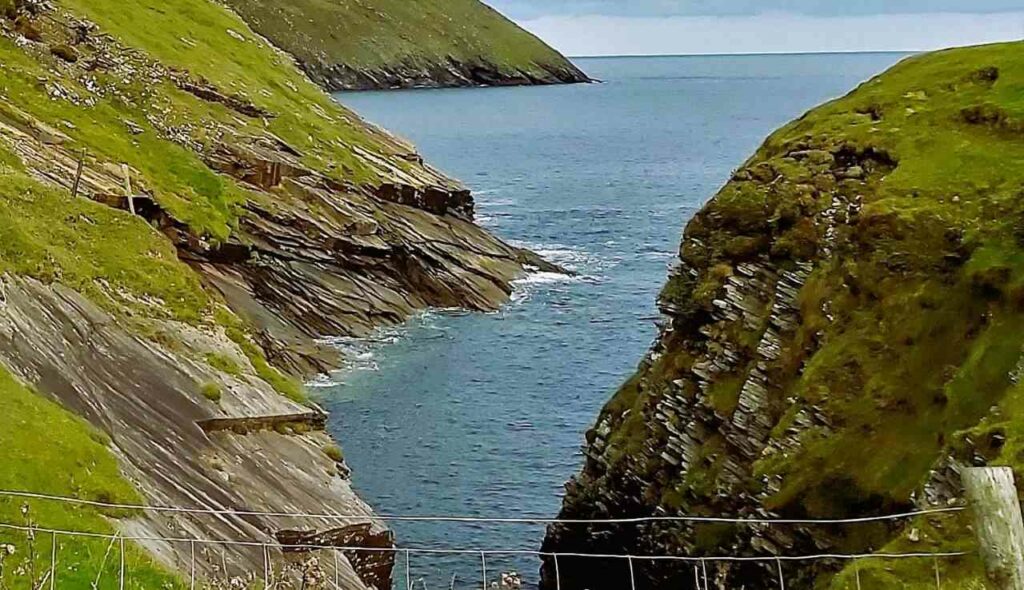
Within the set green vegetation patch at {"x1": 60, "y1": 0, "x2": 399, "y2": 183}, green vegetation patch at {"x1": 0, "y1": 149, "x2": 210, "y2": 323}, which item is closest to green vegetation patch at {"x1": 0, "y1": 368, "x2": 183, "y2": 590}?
green vegetation patch at {"x1": 0, "y1": 149, "x2": 210, "y2": 323}

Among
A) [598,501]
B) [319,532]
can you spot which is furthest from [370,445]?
[319,532]

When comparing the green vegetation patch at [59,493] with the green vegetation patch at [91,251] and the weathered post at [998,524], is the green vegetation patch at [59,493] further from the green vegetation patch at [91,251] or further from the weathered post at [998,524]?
the weathered post at [998,524]

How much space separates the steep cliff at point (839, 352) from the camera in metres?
27.0

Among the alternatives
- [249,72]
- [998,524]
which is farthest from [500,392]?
[998,524]

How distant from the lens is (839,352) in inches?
1236

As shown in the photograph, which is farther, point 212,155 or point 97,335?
point 212,155

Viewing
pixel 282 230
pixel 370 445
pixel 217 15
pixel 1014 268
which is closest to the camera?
pixel 1014 268

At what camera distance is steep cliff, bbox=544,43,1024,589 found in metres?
27.0

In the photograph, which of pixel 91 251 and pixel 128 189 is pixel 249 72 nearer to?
pixel 128 189

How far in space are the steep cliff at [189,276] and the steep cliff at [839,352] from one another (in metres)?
9.51

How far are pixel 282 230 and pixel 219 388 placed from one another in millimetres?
39744

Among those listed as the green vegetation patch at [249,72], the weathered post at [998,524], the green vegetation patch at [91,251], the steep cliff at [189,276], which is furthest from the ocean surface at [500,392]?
the green vegetation patch at [249,72]

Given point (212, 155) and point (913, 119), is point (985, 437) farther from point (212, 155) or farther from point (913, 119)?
point (212, 155)

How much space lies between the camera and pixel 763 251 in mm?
37375
